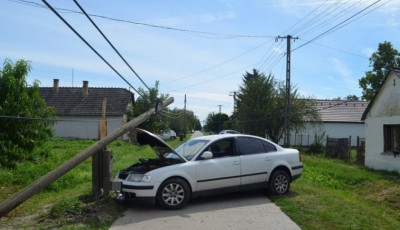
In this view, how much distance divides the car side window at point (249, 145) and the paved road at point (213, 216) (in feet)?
3.64

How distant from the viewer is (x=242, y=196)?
33.9 ft

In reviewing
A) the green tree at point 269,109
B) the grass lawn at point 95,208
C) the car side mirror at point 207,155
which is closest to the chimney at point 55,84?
the green tree at point 269,109

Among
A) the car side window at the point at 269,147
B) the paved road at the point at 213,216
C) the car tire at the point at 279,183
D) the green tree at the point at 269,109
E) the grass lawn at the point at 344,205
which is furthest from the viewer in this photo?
the green tree at the point at 269,109

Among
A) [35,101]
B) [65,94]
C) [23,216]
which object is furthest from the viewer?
[65,94]

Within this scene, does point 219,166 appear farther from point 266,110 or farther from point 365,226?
point 266,110

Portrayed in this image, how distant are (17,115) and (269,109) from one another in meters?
29.3

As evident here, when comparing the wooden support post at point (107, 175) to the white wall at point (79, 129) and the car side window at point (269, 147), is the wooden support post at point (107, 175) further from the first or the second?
the white wall at point (79, 129)

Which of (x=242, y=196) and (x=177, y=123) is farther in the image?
(x=177, y=123)

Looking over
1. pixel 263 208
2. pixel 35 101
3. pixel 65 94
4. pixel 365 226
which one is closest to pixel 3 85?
pixel 35 101

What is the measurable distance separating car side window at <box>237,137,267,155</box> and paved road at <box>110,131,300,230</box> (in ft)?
3.64

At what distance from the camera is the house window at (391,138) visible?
19.1 meters

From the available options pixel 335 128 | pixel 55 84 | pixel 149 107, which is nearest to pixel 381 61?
pixel 335 128

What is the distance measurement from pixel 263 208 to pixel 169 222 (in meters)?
2.21

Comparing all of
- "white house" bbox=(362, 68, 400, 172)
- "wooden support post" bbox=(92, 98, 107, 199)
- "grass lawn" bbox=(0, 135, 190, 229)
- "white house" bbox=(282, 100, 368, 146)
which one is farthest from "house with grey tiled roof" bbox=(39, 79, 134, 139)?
"wooden support post" bbox=(92, 98, 107, 199)
